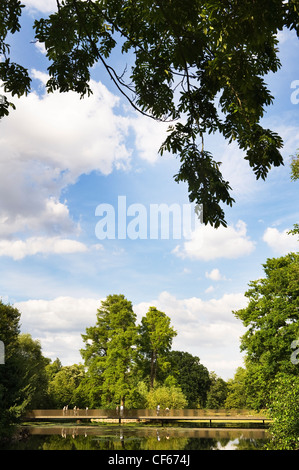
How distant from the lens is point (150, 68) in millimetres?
7168

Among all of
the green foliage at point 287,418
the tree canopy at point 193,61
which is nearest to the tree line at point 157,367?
the green foliage at point 287,418

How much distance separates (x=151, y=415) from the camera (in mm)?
43250

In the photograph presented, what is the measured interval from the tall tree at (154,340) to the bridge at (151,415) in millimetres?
5595

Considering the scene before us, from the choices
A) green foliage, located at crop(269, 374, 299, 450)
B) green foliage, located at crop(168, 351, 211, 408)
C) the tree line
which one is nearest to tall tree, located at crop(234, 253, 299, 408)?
the tree line

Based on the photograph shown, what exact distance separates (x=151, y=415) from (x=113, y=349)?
7653 millimetres

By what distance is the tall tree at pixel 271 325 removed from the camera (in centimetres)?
2666

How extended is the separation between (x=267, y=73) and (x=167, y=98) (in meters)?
1.68

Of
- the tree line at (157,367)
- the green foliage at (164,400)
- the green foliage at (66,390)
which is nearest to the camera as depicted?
the tree line at (157,367)

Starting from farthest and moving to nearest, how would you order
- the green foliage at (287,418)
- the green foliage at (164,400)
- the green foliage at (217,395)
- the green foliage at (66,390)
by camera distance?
the green foliage at (217,395), the green foliage at (66,390), the green foliage at (164,400), the green foliage at (287,418)

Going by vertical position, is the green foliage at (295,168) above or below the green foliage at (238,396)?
above

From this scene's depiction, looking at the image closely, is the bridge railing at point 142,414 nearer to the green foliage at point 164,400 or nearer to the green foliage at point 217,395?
the green foliage at point 164,400
